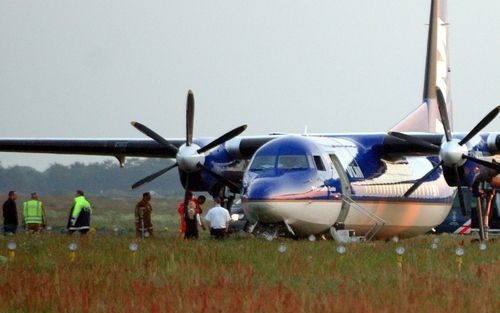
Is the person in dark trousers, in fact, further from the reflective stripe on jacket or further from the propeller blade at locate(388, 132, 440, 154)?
the propeller blade at locate(388, 132, 440, 154)

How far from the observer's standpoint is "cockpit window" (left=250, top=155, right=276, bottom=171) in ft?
81.4

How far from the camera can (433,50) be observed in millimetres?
34469

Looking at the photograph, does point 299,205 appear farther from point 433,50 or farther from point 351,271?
point 433,50

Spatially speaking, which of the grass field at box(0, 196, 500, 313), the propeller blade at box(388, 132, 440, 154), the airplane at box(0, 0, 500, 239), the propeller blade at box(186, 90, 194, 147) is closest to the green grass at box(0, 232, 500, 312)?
the grass field at box(0, 196, 500, 313)

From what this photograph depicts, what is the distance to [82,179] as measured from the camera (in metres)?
98.6

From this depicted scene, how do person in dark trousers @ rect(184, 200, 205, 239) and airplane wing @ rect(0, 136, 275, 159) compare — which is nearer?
person in dark trousers @ rect(184, 200, 205, 239)

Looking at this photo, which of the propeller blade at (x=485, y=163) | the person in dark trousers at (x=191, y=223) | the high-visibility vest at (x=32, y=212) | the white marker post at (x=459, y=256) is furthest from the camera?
the high-visibility vest at (x=32, y=212)

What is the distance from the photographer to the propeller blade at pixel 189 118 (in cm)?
2792

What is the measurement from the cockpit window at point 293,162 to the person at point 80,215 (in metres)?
5.87

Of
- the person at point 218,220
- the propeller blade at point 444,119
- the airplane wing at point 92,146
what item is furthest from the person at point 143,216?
the propeller blade at point 444,119

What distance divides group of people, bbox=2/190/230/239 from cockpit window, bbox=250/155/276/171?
1.24 metres

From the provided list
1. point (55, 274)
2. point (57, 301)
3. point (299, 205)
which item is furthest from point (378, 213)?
point (57, 301)

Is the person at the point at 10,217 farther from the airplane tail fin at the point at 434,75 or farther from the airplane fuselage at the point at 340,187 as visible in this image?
the airplane tail fin at the point at 434,75

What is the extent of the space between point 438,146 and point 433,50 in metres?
7.62
